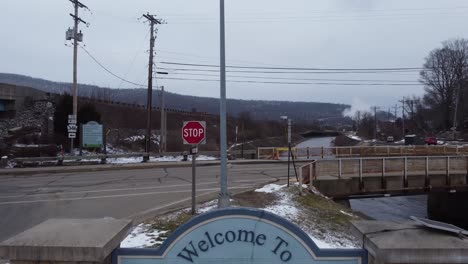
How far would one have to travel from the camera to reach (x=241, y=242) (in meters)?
3.14

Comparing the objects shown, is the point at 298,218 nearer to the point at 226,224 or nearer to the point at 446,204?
the point at 226,224

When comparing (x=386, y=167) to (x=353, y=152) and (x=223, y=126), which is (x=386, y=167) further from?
(x=353, y=152)

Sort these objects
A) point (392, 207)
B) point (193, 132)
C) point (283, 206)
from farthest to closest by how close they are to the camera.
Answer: point (392, 207) < point (283, 206) < point (193, 132)

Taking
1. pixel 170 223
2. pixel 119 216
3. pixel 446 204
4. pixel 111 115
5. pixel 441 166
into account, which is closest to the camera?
pixel 170 223

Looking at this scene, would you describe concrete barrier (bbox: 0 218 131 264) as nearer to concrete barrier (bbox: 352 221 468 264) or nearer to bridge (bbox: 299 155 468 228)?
concrete barrier (bbox: 352 221 468 264)

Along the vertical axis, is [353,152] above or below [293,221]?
above

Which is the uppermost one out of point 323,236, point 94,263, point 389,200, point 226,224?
point 226,224

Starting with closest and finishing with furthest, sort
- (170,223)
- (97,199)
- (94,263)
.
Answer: (94,263), (170,223), (97,199)

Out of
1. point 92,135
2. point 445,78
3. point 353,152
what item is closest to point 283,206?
point 92,135

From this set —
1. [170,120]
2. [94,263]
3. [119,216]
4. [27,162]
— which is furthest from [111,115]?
[94,263]

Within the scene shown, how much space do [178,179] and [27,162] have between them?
13.4m

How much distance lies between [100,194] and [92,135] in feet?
58.2

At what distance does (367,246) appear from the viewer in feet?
10.6

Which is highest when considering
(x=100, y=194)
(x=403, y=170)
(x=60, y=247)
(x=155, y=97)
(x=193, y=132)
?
(x=155, y=97)
